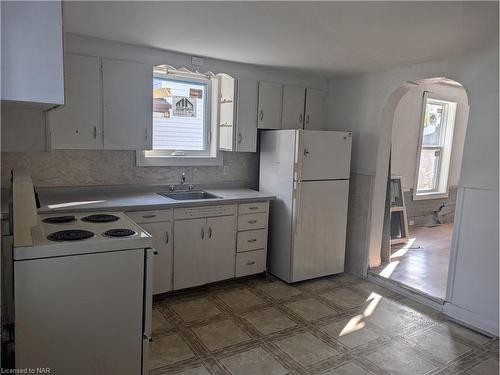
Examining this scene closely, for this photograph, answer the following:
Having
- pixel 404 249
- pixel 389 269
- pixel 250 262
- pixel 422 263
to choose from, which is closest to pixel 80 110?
pixel 250 262

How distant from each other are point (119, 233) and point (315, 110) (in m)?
3.00

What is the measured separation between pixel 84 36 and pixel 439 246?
4927 millimetres

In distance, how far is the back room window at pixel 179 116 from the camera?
3715 millimetres

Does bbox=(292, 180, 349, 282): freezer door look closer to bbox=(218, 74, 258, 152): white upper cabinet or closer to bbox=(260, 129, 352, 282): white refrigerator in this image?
bbox=(260, 129, 352, 282): white refrigerator

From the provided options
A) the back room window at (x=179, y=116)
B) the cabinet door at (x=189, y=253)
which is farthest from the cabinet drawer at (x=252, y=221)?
the back room window at (x=179, y=116)

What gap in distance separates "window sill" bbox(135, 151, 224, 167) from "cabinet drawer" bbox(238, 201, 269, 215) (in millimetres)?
672

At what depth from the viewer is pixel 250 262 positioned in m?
3.76

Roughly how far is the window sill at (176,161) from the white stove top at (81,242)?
4.34ft

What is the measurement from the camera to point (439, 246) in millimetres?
5062

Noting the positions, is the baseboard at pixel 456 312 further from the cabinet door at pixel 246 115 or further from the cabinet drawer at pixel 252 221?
the cabinet door at pixel 246 115

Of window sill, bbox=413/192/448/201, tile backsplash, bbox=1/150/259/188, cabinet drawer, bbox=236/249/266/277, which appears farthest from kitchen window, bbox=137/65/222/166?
window sill, bbox=413/192/448/201

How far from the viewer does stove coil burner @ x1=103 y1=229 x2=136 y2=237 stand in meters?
2.03

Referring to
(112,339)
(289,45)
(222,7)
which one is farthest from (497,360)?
(222,7)

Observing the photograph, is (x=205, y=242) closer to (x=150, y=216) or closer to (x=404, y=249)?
(x=150, y=216)
